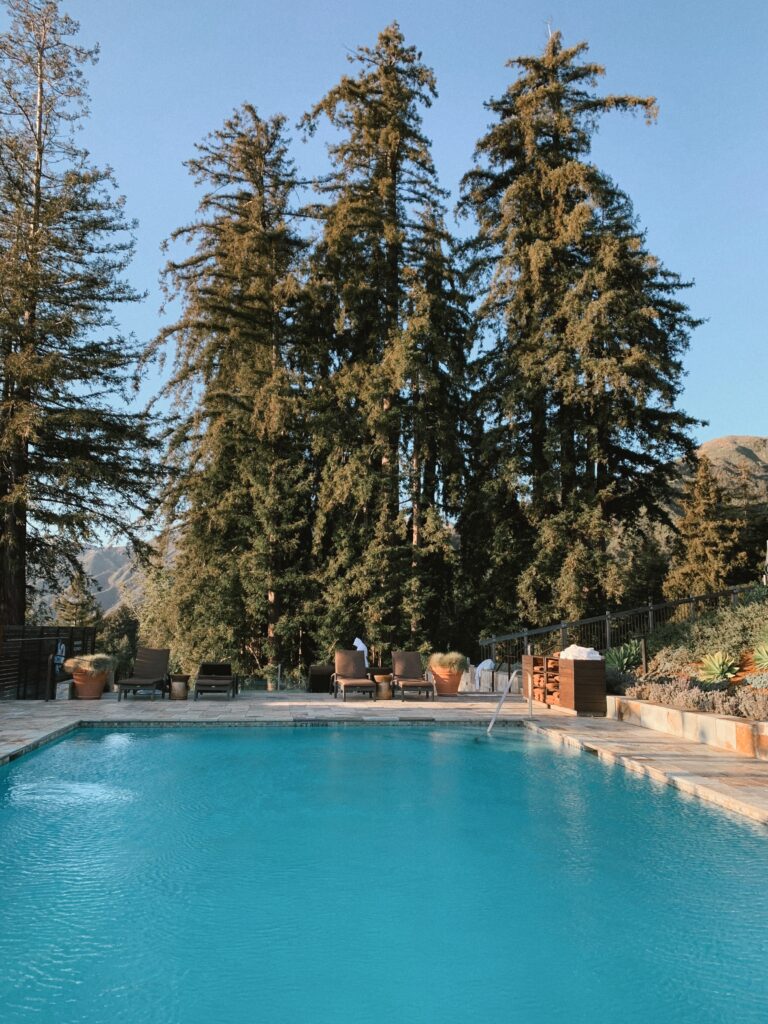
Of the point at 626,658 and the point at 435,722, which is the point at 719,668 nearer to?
the point at 626,658

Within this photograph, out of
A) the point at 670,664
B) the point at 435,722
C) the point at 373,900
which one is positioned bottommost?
the point at 373,900

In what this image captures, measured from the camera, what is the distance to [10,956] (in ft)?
12.9

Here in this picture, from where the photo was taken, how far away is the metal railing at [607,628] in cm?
1372

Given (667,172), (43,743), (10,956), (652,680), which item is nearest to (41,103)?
(667,172)

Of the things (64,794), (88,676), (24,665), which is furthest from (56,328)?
(64,794)

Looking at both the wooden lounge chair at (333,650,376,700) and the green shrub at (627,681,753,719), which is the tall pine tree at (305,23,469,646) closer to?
the wooden lounge chair at (333,650,376,700)

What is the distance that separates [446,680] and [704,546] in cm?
1478

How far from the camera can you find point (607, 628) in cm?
1395

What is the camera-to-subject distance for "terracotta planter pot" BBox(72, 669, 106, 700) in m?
13.1

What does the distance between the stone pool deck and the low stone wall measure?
0.16 m

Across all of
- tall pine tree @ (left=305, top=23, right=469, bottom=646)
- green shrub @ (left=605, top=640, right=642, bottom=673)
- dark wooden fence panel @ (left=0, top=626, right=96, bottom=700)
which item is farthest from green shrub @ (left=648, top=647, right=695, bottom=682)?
dark wooden fence panel @ (left=0, top=626, right=96, bottom=700)

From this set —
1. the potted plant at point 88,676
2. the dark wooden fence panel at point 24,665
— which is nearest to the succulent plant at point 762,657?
the potted plant at point 88,676

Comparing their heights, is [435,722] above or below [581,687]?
below

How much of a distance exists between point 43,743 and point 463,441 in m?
13.4
